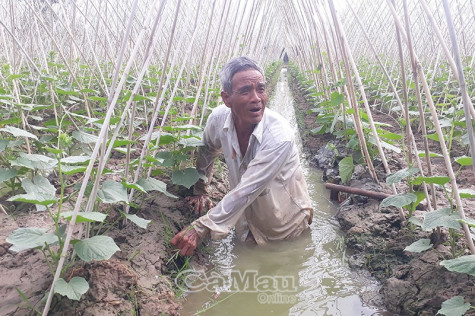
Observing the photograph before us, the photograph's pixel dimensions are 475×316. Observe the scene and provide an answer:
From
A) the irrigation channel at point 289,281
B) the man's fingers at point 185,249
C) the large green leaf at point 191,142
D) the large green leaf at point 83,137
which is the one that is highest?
the large green leaf at point 83,137

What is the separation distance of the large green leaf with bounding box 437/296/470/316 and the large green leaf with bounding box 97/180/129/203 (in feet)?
4.10

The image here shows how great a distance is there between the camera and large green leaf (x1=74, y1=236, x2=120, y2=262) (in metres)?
1.35

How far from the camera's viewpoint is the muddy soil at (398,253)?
1570 mm

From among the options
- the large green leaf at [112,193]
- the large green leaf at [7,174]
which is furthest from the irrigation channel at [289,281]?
the large green leaf at [7,174]

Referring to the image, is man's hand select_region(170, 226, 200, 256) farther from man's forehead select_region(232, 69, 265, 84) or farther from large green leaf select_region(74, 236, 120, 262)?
man's forehead select_region(232, 69, 265, 84)

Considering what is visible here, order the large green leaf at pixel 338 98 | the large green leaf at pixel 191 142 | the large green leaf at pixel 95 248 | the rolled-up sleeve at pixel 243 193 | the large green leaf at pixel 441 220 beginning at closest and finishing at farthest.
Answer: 1. the large green leaf at pixel 95 248
2. the large green leaf at pixel 441 220
3. the rolled-up sleeve at pixel 243 193
4. the large green leaf at pixel 191 142
5. the large green leaf at pixel 338 98

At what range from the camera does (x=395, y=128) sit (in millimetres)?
4660

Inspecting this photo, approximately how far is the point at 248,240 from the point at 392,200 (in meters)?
0.97

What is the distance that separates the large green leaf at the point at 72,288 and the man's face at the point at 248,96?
125 centimetres

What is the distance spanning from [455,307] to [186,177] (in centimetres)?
155

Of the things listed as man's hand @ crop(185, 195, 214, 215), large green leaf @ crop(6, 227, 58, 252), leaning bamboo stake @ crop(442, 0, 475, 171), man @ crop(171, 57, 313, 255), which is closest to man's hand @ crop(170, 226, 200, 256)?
man @ crop(171, 57, 313, 255)

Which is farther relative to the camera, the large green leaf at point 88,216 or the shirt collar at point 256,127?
the shirt collar at point 256,127

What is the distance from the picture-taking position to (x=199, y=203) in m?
2.53

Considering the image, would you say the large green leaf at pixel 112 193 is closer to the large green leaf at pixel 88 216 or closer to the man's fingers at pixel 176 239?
the large green leaf at pixel 88 216
